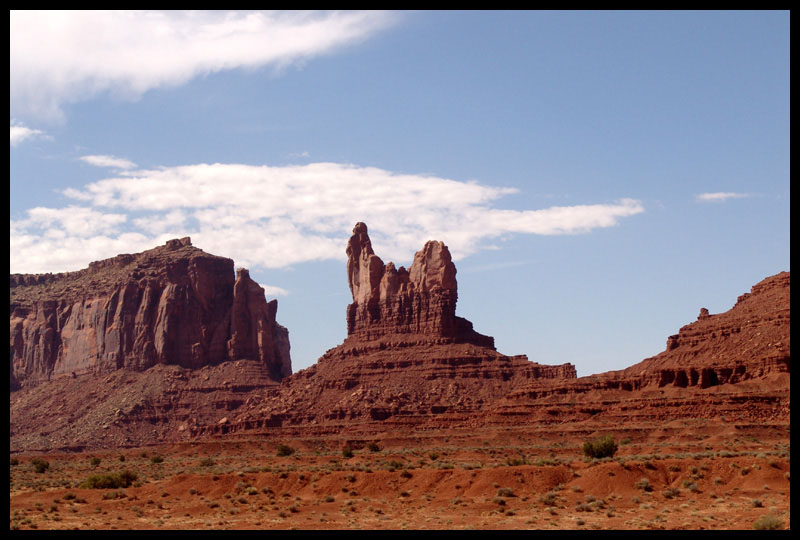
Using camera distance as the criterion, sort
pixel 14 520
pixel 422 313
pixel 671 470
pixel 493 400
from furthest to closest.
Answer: pixel 422 313
pixel 493 400
pixel 671 470
pixel 14 520

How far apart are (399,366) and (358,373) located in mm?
5362

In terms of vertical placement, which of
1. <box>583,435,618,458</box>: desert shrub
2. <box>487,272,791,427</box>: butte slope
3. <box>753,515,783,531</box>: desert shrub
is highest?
<box>487,272,791,427</box>: butte slope

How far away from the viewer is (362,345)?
16325cm

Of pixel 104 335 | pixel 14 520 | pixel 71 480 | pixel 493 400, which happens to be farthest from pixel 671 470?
pixel 104 335

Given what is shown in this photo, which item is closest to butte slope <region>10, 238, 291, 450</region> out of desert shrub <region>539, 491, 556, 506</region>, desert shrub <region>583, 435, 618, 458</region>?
desert shrub <region>583, 435, 618, 458</region>

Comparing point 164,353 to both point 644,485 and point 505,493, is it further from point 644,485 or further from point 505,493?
point 644,485

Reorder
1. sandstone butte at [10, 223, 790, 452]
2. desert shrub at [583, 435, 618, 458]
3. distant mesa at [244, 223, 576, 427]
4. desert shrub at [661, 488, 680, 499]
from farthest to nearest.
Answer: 1. distant mesa at [244, 223, 576, 427]
2. sandstone butte at [10, 223, 790, 452]
3. desert shrub at [583, 435, 618, 458]
4. desert shrub at [661, 488, 680, 499]

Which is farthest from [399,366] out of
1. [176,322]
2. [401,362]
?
[176,322]

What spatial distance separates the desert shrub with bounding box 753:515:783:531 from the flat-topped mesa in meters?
114

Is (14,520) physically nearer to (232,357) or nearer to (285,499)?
(285,499)

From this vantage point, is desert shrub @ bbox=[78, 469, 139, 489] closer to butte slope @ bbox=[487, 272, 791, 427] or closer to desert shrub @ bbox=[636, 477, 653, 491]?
desert shrub @ bbox=[636, 477, 653, 491]

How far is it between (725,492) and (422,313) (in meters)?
107

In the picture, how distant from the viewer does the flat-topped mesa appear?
159375 millimetres

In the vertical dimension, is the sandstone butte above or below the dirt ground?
above
